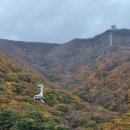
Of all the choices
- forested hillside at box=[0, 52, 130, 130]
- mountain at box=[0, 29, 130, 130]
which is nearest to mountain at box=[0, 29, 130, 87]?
mountain at box=[0, 29, 130, 130]

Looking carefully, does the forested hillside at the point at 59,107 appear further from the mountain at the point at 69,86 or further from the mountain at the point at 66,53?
the mountain at the point at 66,53

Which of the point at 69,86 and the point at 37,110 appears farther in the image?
the point at 69,86

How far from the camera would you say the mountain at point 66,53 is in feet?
377

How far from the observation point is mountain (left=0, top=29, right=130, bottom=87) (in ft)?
377

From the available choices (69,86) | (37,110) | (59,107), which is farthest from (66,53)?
(37,110)

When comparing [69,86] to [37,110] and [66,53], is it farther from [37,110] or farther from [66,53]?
[66,53]

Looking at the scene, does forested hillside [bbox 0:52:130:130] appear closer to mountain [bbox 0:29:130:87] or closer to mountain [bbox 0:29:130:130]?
mountain [bbox 0:29:130:130]

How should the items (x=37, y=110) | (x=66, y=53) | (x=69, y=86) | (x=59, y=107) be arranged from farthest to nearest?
→ (x=66, y=53), (x=69, y=86), (x=59, y=107), (x=37, y=110)

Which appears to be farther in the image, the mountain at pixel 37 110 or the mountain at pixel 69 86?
the mountain at pixel 69 86

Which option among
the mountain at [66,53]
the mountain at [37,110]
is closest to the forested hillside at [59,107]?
the mountain at [37,110]

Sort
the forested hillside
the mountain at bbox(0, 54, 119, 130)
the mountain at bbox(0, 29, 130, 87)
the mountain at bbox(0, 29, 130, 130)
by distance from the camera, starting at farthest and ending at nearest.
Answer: the mountain at bbox(0, 29, 130, 87)
the mountain at bbox(0, 29, 130, 130)
the forested hillside
the mountain at bbox(0, 54, 119, 130)

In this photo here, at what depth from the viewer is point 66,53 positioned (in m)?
138

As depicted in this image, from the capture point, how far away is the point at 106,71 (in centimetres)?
9425

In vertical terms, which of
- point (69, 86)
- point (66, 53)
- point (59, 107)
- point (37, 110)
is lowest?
point (59, 107)
